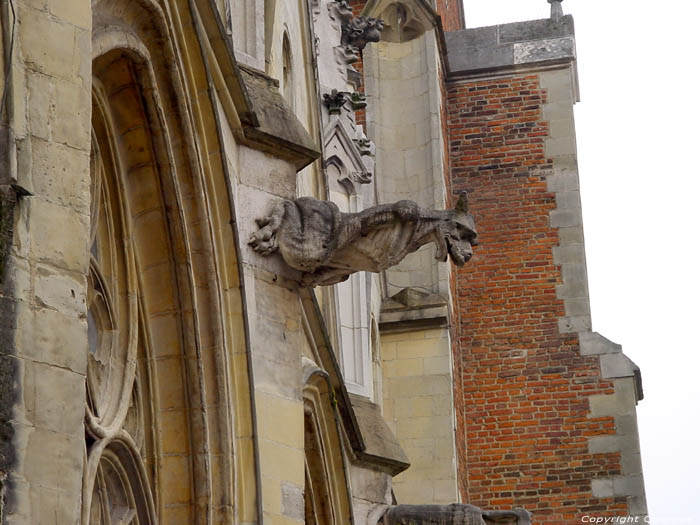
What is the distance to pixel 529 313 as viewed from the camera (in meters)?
16.8

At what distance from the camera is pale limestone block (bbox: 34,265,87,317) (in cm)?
490

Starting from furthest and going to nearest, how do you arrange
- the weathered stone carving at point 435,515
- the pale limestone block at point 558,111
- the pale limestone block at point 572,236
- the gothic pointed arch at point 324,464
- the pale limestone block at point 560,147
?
the pale limestone block at point 558,111
the pale limestone block at point 560,147
the pale limestone block at point 572,236
the weathered stone carving at point 435,515
the gothic pointed arch at point 324,464

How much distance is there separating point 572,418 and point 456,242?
9.07 m

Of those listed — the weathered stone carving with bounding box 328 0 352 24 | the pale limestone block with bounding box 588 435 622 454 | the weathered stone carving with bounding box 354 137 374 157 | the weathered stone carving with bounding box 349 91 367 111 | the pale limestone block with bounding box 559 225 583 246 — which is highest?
the weathered stone carving with bounding box 328 0 352 24

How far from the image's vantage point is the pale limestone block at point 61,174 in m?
5.01

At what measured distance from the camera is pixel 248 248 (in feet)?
25.0

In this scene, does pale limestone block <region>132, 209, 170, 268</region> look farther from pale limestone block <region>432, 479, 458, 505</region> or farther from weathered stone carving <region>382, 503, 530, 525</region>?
pale limestone block <region>432, 479, 458, 505</region>

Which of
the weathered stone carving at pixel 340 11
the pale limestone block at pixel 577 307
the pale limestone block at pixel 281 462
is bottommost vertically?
the pale limestone block at pixel 281 462

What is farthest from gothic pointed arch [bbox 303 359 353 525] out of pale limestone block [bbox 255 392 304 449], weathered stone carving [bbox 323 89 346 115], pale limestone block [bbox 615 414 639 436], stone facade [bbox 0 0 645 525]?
pale limestone block [bbox 615 414 639 436]

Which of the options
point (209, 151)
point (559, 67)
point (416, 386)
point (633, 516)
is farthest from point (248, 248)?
point (559, 67)

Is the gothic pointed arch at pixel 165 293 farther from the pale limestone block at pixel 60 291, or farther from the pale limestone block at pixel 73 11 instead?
the pale limestone block at pixel 60 291

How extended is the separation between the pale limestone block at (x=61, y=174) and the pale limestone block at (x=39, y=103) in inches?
1.5

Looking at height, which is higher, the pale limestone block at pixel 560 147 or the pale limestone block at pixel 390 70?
the pale limestone block at pixel 390 70

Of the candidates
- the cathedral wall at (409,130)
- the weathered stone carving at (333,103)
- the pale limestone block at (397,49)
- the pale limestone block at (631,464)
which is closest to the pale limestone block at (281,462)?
the weathered stone carving at (333,103)
